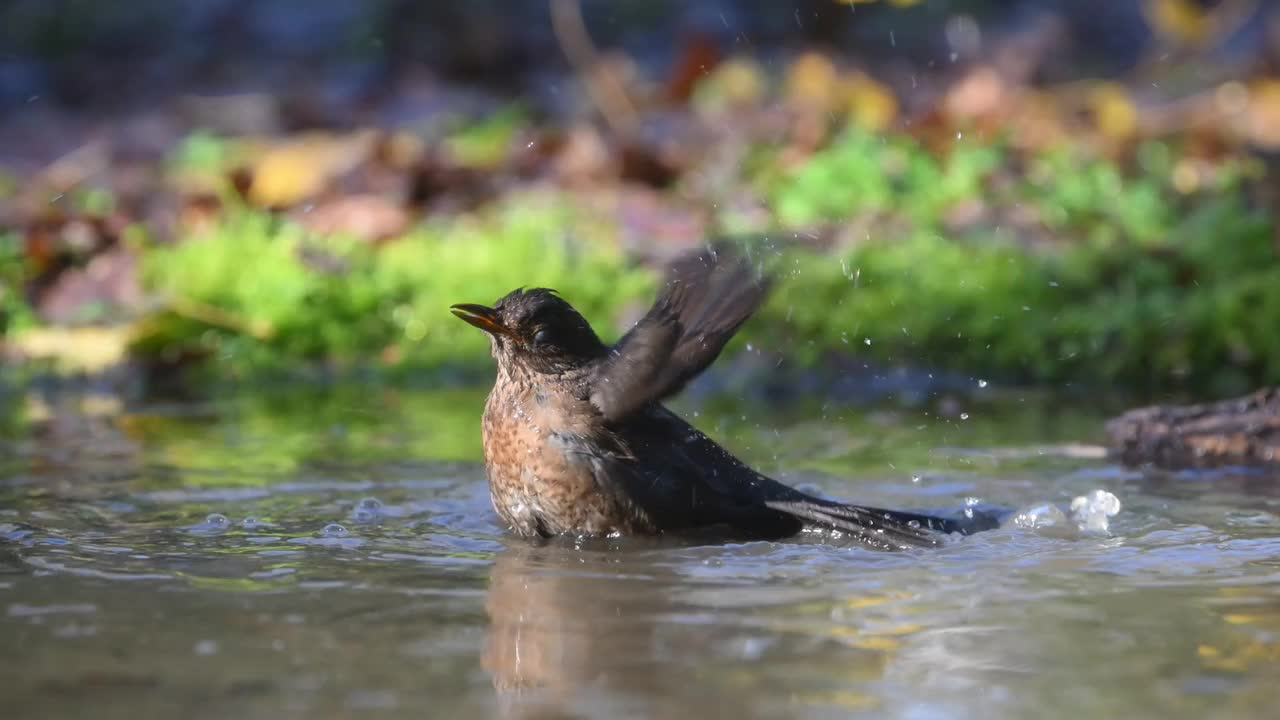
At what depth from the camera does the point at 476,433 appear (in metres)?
6.72

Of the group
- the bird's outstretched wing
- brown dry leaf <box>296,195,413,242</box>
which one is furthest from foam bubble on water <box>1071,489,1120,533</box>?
brown dry leaf <box>296,195,413,242</box>

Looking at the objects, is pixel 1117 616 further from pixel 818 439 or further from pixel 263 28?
pixel 263 28

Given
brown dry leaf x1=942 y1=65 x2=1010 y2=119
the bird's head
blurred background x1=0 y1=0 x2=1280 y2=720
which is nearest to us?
blurred background x1=0 y1=0 x2=1280 y2=720

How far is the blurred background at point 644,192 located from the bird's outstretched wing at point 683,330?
209 mm

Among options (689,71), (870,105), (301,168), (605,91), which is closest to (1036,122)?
(870,105)

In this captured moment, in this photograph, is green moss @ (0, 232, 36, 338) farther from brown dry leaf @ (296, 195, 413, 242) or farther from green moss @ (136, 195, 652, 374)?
brown dry leaf @ (296, 195, 413, 242)

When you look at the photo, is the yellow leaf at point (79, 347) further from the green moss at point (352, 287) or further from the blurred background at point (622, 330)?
the green moss at point (352, 287)

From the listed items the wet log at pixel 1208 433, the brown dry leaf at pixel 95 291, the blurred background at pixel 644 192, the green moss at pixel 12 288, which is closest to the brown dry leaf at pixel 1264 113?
the blurred background at pixel 644 192

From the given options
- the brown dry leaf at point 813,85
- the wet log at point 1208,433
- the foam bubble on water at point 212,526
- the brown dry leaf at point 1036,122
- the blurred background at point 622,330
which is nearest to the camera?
the blurred background at point 622,330

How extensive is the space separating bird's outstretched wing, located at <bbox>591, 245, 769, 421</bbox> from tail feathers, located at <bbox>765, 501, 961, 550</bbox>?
0.53 m

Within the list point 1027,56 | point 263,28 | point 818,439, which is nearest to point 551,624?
point 818,439

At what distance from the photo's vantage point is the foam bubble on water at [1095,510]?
4.73 meters

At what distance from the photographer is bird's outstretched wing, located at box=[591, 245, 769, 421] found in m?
4.46

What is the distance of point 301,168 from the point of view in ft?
32.8
